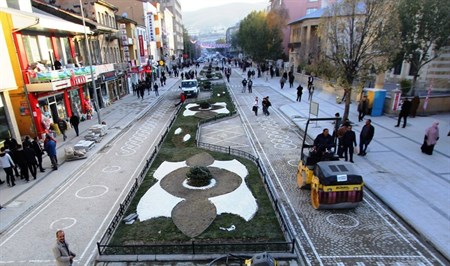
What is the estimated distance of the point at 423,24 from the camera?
22.3m

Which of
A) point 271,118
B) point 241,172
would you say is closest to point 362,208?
point 241,172

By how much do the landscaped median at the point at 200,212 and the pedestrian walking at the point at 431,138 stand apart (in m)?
8.54

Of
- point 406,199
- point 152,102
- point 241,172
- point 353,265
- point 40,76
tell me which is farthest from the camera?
point 152,102

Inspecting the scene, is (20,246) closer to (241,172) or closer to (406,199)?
(241,172)

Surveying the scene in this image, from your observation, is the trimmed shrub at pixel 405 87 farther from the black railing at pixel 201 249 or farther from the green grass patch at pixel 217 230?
the black railing at pixel 201 249

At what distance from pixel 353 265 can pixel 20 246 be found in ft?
32.0

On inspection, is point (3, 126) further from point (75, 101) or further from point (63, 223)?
point (63, 223)

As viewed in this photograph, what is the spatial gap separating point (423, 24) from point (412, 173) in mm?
15915

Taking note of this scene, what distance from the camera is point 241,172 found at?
13312 millimetres


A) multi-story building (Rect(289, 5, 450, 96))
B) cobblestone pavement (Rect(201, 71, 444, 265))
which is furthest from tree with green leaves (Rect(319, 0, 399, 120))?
cobblestone pavement (Rect(201, 71, 444, 265))

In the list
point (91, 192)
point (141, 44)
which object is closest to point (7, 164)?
point (91, 192)

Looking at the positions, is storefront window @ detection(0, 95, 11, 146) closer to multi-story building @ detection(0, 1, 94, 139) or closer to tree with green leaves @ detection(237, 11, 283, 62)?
multi-story building @ detection(0, 1, 94, 139)

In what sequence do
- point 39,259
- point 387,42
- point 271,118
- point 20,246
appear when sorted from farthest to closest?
point 271,118
point 387,42
point 20,246
point 39,259

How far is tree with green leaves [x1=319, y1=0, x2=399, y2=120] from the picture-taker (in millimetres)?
16766
